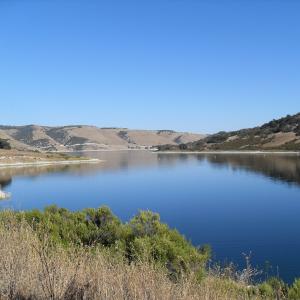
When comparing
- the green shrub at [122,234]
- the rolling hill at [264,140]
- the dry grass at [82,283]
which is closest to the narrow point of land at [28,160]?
the rolling hill at [264,140]

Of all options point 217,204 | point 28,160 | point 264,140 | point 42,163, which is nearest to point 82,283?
point 217,204

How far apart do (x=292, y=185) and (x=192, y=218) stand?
24.8 metres

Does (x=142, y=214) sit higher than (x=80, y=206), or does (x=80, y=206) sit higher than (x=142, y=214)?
(x=142, y=214)

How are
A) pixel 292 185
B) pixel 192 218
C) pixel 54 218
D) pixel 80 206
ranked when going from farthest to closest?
pixel 292 185 → pixel 80 206 → pixel 192 218 → pixel 54 218

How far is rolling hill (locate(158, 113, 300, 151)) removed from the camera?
147150mm

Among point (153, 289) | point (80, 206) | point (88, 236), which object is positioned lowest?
point (80, 206)

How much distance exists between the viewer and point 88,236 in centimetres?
1115

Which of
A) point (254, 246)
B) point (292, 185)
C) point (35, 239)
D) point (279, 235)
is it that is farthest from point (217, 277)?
point (292, 185)

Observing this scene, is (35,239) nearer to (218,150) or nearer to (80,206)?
(80,206)

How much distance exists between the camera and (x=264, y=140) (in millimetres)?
159875

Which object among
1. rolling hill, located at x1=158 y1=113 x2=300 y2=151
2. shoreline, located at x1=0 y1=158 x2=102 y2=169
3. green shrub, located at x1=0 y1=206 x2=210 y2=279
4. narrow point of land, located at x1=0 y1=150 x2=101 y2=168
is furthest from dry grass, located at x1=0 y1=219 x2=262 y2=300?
rolling hill, located at x1=158 y1=113 x2=300 y2=151

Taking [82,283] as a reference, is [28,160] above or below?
below

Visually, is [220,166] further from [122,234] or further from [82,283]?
[82,283]

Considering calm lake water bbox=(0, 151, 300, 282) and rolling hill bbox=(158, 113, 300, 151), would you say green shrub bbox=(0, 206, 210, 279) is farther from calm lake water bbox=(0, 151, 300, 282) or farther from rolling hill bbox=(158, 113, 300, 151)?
rolling hill bbox=(158, 113, 300, 151)
